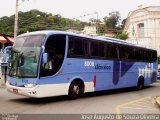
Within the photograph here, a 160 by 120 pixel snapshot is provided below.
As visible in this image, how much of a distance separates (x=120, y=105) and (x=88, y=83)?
2953 mm

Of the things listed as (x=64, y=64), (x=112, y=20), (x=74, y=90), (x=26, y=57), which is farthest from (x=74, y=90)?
(x=112, y=20)

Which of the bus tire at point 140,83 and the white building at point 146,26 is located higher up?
the white building at point 146,26

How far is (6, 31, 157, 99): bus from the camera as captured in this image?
13.7m

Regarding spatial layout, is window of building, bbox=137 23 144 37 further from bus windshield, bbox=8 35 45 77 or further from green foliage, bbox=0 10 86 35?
bus windshield, bbox=8 35 45 77

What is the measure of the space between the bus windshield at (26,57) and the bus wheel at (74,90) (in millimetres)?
2516

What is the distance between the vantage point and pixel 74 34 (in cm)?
1593

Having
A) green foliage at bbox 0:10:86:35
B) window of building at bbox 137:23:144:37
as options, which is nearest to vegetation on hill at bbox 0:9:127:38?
green foliage at bbox 0:10:86:35

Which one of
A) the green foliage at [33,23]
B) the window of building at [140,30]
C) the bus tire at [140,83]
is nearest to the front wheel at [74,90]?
the bus tire at [140,83]

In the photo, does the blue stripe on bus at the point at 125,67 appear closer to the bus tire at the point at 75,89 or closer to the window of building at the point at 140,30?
the bus tire at the point at 75,89

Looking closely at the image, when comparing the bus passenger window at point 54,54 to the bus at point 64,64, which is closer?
the bus at point 64,64

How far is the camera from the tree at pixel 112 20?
87938mm

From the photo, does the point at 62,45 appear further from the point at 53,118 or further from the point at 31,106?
the point at 53,118

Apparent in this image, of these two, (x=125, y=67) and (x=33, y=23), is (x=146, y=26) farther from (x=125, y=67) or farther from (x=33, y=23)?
(x=125, y=67)

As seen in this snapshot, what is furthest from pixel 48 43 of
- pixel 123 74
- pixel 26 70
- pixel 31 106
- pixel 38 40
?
pixel 123 74
